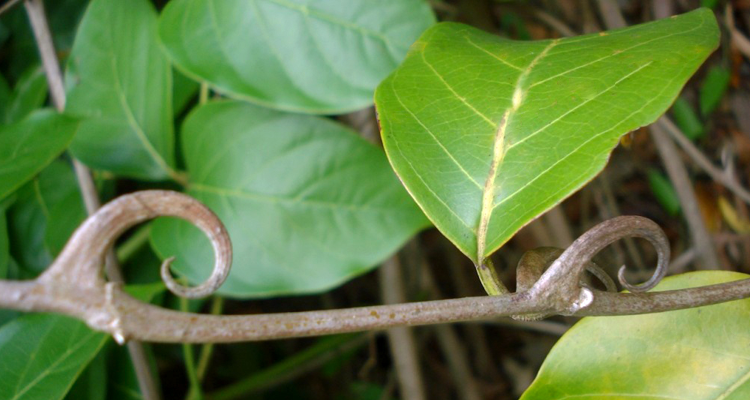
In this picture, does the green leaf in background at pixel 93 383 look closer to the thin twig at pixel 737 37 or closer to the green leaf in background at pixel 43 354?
the green leaf in background at pixel 43 354

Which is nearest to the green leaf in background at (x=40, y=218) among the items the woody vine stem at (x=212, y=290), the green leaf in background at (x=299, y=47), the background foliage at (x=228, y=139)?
the background foliage at (x=228, y=139)

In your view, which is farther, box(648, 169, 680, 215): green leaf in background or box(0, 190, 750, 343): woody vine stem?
box(648, 169, 680, 215): green leaf in background

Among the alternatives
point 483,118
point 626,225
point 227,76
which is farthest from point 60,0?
point 626,225

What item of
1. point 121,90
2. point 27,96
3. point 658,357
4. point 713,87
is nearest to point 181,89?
point 121,90

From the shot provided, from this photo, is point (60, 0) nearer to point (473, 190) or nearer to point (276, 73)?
point (276, 73)

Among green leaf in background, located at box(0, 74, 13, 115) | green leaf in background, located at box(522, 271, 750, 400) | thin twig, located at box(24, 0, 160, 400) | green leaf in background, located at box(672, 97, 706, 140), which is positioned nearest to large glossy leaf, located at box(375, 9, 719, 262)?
green leaf in background, located at box(522, 271, 750, 400)

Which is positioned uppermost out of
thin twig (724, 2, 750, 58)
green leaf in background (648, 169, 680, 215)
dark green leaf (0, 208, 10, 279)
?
thin twig (724, 2, 750, 58)

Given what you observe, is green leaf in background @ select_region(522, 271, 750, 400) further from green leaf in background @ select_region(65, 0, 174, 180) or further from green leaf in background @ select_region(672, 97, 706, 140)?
green leaf in background @ select_region(672, 97, 706, 140)
